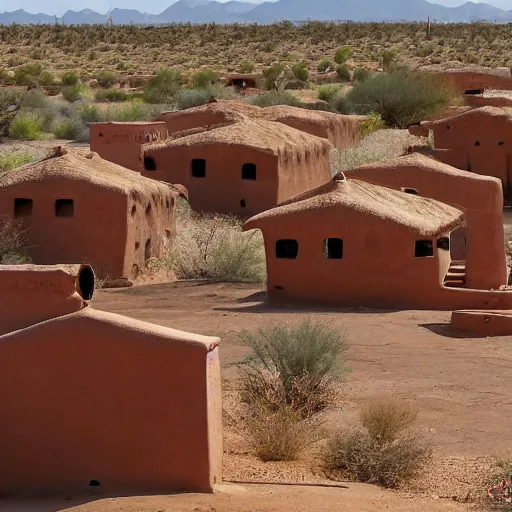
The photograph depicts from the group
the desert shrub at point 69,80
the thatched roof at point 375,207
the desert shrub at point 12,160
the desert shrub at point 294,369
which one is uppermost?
the desert shrub at point 69,80

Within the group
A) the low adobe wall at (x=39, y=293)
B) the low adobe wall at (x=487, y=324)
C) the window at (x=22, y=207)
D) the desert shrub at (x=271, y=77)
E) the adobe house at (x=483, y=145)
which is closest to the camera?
Result: the low adobe wall at (x=39, y=293)

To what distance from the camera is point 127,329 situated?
938cm

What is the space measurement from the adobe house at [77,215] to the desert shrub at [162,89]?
104ft

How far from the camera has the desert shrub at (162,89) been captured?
53.7 meters

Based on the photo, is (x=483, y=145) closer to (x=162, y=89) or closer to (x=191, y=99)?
(x=191, y=99)

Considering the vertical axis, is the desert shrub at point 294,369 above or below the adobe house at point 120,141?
below

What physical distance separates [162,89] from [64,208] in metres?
34.2

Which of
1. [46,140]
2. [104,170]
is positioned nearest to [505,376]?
[104,170]

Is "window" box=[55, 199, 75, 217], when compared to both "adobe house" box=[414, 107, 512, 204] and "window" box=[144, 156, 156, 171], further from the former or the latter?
"adobe house" box=[414, 107, 512, 204]

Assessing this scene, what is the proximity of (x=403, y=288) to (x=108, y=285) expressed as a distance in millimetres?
5395

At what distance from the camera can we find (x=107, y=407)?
31.1 ft

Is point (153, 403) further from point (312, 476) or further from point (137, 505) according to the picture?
point (312, 476)

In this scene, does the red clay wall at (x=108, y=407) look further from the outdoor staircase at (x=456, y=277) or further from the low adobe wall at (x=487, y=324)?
the outdoor staircase at (x=456, y=277)

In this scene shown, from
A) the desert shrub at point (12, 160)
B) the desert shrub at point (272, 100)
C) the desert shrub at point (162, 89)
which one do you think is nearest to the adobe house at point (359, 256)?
the desert shrub at point (12, 160)
